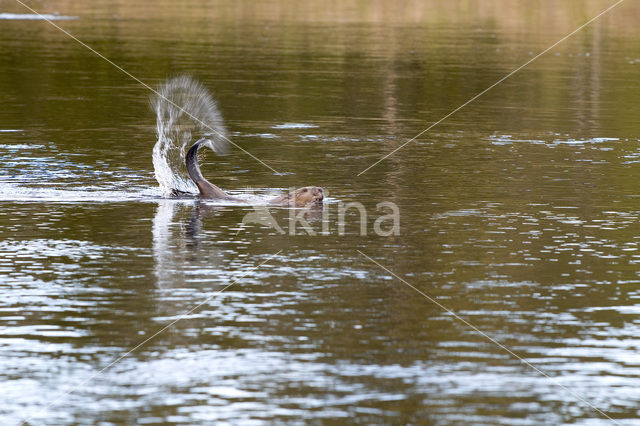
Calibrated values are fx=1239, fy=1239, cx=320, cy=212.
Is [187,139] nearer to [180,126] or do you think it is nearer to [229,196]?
[180,126]

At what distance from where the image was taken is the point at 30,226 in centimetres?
2023

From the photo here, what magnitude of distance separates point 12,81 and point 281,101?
10538 millimetres

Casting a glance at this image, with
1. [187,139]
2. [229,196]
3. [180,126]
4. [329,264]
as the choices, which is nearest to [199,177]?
[229,196]

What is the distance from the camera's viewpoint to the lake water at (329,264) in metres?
12.2

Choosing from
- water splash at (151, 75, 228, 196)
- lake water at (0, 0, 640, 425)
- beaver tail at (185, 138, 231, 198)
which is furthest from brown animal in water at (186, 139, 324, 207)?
water splash at (151, 75, 228, 196)

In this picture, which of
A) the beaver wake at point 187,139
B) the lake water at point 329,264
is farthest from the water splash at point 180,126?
the lake water at point 329,264

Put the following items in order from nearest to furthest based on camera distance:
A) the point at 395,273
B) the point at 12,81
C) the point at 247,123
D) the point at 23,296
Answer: the point at 23,296 → the point at 395,273 → the point at 247,123 → the point at 12,81

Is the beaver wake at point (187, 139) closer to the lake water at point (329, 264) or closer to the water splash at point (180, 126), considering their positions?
the water splash at point (180, 126)

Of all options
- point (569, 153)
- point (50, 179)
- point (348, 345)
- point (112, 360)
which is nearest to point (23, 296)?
point (112, 360)

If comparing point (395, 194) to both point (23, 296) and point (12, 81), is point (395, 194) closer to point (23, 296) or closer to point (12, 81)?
point (23, 296)

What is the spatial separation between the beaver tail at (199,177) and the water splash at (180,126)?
0.73m

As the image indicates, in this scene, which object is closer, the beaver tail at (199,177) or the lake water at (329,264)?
the lake water at (329,264)

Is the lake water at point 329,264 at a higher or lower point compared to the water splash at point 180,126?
lower

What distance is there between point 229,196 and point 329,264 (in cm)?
604
